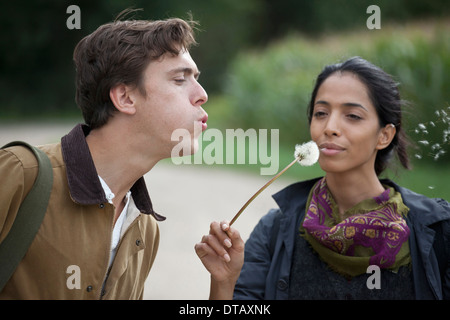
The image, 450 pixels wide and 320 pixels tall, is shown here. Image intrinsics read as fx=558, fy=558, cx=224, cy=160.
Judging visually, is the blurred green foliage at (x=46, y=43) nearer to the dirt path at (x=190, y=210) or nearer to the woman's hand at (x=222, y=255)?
the dirt path at (x=190, y=210)

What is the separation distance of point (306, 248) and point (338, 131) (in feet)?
2.00

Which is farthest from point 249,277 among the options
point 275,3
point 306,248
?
point 275,3

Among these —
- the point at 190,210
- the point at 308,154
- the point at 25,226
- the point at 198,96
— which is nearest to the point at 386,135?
the point at 308,154

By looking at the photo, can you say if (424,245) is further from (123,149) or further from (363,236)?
(123,149)

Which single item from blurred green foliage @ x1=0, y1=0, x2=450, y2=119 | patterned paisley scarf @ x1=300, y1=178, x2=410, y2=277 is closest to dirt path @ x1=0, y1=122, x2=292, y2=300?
patterned paisley scarf @ x1=300, y1=178, x2=410, y2=277

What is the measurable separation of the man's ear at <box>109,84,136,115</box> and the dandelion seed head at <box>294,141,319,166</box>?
2.67 ft

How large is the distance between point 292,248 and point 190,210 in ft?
18.7

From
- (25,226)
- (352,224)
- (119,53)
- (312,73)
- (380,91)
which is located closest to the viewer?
(25,226)

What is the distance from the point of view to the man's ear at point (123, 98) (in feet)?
Answer: 8.46

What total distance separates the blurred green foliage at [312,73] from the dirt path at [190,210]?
1368 millimetres

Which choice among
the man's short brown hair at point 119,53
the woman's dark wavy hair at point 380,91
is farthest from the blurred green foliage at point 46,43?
the man's short brown hair at point 119,53

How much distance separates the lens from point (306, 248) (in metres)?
2.82

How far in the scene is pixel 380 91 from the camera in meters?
2.89

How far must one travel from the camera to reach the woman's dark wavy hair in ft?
9.49
